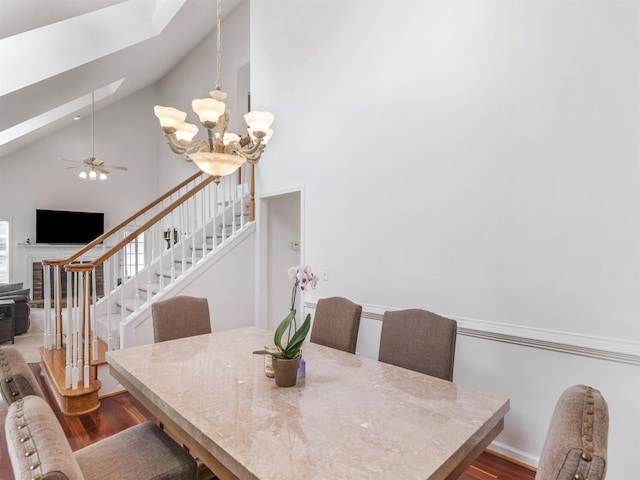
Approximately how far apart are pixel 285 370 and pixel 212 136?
155 centimetres

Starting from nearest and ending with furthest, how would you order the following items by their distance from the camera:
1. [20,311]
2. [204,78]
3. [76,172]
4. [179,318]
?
[179,318] → [20,311] → [204,78] → [76,172]

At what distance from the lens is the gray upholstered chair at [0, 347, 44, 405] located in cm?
112

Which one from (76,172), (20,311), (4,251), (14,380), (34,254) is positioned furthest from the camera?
(76,172)

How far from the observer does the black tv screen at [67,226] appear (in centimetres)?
769

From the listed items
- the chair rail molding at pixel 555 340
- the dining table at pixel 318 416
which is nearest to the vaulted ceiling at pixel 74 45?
the dining table at pixel 318 416

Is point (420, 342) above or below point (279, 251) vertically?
below

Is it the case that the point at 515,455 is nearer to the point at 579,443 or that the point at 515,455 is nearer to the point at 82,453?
the point at 579,443

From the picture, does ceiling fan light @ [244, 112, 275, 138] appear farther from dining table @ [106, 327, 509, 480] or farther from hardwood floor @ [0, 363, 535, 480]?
hardwood floor @ [0, 363, 535, 480]

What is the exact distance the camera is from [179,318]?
8.51 feet

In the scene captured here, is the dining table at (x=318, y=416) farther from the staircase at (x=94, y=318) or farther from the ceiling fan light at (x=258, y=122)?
the ceiling fan light at (x=258, y=122)

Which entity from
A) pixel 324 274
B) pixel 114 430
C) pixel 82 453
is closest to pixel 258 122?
pixel 324 274

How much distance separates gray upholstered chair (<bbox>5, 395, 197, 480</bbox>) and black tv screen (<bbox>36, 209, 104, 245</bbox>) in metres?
7.92

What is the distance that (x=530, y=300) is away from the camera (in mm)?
2127

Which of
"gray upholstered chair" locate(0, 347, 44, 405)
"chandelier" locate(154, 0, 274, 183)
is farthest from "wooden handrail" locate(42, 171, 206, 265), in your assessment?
"gray upholstered chair" locate(0, 347, 44, 405)
